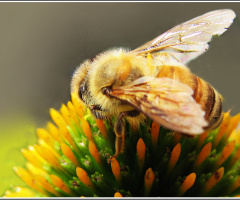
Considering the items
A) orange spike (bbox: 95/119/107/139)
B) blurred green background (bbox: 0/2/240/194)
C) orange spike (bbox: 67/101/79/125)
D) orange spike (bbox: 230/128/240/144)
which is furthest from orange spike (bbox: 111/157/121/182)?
→ blurred green background (bbox: 0/2/240/194)

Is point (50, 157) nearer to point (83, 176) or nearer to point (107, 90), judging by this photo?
point (83, 176)

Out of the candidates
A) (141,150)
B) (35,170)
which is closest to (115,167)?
(141,150)

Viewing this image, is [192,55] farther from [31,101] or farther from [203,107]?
[31,101]

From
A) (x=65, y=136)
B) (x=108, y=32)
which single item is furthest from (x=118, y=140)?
(x=108, y=32)

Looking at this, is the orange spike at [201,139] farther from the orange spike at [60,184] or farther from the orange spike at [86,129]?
the orange spike at [60,184]

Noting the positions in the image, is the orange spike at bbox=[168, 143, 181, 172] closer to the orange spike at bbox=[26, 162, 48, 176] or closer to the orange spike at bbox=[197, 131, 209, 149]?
the orange spike at bbox=[197, 131, 209, 149]

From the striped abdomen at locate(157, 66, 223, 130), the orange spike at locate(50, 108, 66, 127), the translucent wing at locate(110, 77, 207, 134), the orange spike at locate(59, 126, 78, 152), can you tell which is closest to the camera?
the translucent wing at locate(110, 77, 207, 134)

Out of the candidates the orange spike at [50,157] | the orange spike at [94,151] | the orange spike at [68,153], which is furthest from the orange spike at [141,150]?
the orange spike at [50,157]
